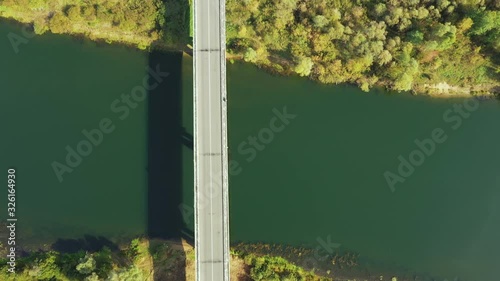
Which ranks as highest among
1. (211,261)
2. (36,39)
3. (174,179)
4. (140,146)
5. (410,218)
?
(36,39)

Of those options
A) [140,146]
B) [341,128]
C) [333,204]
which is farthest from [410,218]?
[140,146]

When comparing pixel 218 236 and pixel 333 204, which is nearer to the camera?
pixel 218 236

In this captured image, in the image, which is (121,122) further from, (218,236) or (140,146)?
(218,236)

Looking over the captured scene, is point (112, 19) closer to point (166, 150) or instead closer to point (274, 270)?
point (166, 150)

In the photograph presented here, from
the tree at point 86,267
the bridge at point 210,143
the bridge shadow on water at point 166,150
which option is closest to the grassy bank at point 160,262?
the bridge shadow on water at point 166,150

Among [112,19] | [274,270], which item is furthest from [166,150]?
[274,270]

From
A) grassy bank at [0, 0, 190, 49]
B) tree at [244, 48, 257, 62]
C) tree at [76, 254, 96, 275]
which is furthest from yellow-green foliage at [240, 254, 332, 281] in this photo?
grassy bank at [0, 0, 190, 49]

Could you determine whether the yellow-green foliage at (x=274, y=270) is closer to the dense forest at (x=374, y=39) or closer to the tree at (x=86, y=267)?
the tree at (x=86, y=267)
